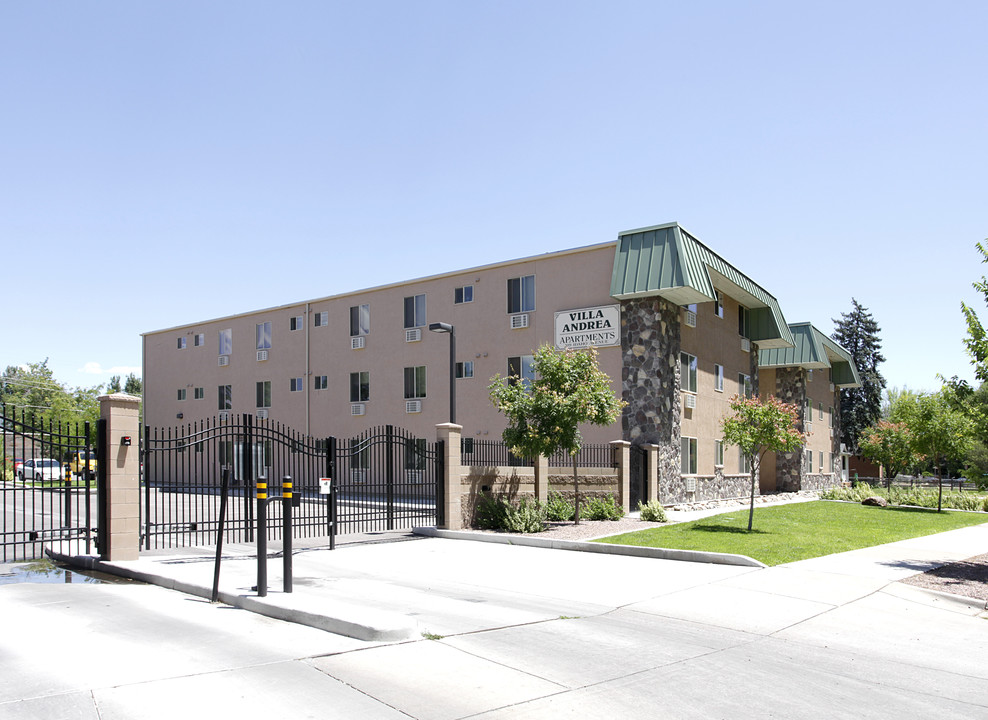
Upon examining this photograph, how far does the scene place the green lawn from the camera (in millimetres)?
14997

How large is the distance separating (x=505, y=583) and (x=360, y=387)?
22175mm

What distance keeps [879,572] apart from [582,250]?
15312 mm

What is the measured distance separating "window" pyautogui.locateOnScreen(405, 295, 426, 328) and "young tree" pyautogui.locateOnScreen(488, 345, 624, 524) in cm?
1174

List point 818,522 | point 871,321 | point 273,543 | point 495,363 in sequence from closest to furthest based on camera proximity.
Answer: point 273,543
point 818,522
point 495,363
point 871,321

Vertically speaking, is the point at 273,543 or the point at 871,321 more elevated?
the point at 871,321

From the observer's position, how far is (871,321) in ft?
207

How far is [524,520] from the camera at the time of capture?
18.0 metres

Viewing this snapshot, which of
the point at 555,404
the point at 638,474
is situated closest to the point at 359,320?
the point at 638,474

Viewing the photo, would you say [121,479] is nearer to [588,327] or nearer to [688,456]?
[588,327]

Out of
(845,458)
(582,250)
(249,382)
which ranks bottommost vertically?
(845,458)

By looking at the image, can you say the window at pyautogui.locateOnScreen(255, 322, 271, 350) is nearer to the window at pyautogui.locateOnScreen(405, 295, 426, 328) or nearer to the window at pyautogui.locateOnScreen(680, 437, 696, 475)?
the window at pyautogui.locateOnScreen(405, 295, 426, 328)

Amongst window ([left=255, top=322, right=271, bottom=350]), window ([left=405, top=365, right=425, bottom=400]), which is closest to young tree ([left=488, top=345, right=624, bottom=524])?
window ([left=405, top=365, right=425, bottom=400])

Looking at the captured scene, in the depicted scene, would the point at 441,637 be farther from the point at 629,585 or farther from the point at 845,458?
the point at 845,458

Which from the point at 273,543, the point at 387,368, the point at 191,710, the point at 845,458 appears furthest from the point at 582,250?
the point at 845,458
